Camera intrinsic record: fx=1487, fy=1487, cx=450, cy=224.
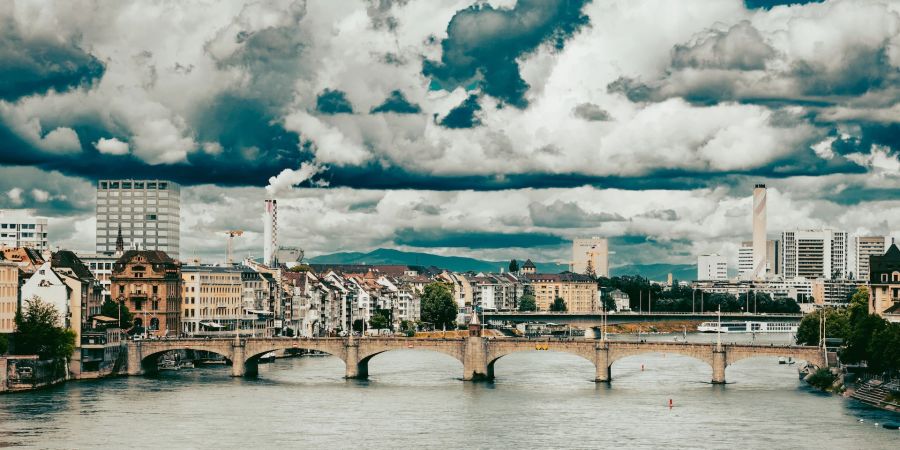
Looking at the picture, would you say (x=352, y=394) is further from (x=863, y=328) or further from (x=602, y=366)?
(x=863, y=328)

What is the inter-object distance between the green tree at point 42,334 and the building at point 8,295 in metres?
1.01

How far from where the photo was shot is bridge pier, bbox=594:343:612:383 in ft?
488

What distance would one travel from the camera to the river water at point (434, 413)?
101625mm

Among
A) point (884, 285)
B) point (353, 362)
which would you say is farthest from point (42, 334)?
point (884, 285)

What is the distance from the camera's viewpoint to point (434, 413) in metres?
118

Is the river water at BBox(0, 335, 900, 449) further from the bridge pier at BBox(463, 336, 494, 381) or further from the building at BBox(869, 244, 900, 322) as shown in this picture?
the building at BBox(869, 244, 900, 322)

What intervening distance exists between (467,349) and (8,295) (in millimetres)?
45517

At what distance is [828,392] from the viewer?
13588 cm

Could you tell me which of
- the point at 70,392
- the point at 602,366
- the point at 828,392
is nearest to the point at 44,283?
the point at 70,392

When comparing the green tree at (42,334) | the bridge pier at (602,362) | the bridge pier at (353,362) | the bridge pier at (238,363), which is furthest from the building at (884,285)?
the green tree at (42,334)

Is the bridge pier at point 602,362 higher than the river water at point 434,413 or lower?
higher

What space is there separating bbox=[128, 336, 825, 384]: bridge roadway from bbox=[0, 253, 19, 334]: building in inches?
651

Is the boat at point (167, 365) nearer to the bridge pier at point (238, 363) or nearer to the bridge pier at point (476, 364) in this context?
the bridge pier at point (238, 363)

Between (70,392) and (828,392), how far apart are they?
6826 centimetres
